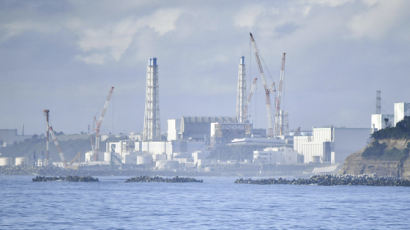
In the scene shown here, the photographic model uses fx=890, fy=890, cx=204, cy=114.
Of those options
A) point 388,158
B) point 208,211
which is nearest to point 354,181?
point 388,158

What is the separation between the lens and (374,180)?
167125mm

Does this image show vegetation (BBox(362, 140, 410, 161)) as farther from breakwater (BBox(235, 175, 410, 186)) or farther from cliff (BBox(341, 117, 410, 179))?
breakwater (BBox(235, 175, 410, 186))

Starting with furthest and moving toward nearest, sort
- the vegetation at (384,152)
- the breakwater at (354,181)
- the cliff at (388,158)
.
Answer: the vegetation at (384,152), the cliff at (388,158), the breakwater at (354,181)

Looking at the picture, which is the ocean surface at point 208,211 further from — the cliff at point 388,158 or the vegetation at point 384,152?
the vegetation at point 384,152

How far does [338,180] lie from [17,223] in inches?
4011

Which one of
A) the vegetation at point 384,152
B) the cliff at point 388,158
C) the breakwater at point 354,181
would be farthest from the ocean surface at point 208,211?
the vegetation at point 384,152

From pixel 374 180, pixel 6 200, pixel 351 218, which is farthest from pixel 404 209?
pixel 374 180

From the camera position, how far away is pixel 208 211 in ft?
320

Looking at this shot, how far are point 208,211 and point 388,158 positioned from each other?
10032cm

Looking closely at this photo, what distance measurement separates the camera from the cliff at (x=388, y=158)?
18401 centimetres

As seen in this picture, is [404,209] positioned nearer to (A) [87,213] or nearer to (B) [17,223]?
(A) [87,213]

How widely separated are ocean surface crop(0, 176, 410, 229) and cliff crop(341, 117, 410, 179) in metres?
53.2

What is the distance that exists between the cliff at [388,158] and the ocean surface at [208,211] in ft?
175

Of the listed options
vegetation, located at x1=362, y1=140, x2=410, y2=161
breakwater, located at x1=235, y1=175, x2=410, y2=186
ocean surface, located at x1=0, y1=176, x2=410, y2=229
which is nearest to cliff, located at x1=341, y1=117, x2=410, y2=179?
vegetation, located at x1=362, y1=140, x2=410, y2=161
